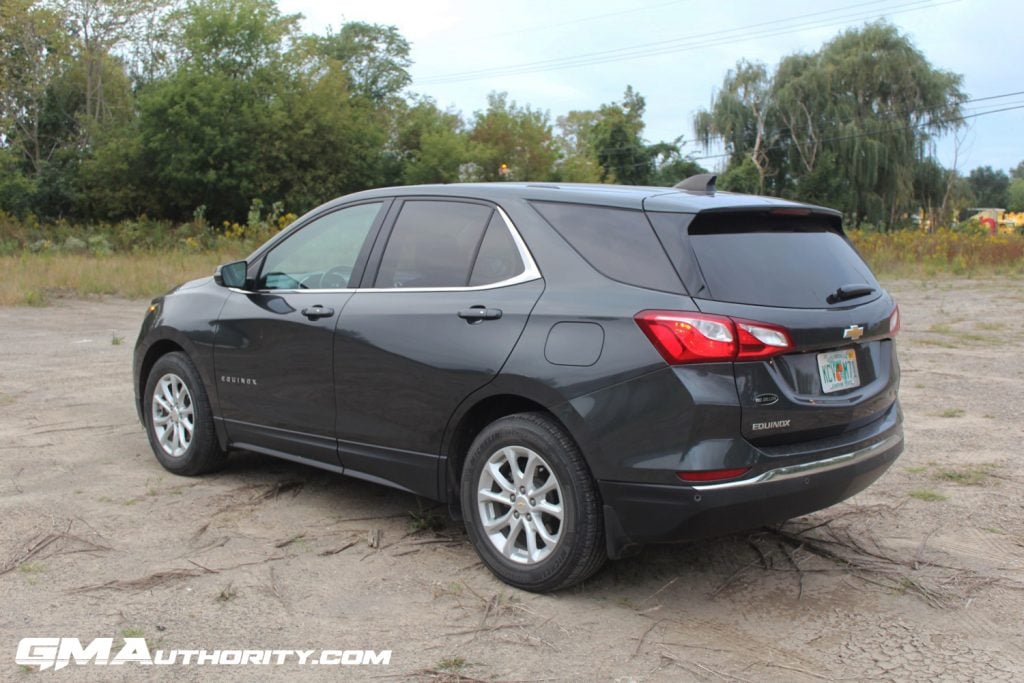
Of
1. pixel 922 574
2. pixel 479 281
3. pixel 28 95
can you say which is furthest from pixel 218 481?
pixel 28 95

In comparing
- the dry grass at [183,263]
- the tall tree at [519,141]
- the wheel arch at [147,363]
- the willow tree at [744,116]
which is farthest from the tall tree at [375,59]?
the wheel arch at [147,363]

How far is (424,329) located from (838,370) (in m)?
1.79

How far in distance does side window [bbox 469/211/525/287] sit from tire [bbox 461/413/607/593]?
0.65 m

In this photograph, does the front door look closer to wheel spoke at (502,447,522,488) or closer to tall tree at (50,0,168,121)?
wheel spoke at (502,447,522,488)

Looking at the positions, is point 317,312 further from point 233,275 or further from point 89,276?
point 89,276

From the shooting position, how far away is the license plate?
403 cm

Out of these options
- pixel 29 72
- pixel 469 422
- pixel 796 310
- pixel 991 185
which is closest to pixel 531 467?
pixel 469 422

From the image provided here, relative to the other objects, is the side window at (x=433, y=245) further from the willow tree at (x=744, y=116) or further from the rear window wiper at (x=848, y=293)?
the willow tree at (x=744, y=116)

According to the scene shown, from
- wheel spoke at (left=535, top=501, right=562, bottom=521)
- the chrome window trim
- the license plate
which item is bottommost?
wheel spoke at (left=535, top=501, right=562, bottom=521)

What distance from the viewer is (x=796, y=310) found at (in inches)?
156

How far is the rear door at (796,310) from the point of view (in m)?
3.82

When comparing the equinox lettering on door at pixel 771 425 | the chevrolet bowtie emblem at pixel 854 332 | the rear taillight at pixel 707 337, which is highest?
the rear taillight at pixel 707 337

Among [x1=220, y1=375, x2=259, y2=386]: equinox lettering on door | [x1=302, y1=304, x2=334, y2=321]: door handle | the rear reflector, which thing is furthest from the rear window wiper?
[x1=220, y1=375, x2=259, y2=386]: equinox lettering on door

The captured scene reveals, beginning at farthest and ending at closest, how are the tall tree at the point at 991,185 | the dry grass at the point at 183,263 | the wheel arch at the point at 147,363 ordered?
the tall tree at the point at 991,185 → the dry grass at the point at 183,263 → the wheel arch at the point at 147,363
